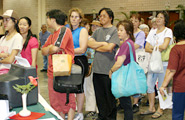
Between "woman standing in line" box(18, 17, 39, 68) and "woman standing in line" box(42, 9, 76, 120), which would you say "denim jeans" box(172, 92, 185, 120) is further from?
"woman standing in line" box(18, 17, 39, 68)

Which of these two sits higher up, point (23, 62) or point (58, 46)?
point (58, 46)

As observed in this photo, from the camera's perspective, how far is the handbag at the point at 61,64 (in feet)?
6.78

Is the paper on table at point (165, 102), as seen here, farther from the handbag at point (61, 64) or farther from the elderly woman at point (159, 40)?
the handbag at point (61, 64)

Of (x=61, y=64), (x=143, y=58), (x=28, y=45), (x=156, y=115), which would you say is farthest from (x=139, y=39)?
A: (x=61, y=64)

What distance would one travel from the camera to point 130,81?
8.86 ft

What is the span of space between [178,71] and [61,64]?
4.31 feet

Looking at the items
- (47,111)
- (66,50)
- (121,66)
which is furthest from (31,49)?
(47,111)

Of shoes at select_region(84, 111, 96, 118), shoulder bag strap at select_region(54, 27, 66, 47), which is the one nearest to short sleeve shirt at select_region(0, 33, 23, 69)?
shoulder bag strap at select_region(54, 27, 66, 47)

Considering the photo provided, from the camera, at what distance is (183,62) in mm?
2471

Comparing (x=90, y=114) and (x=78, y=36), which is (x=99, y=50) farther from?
(x=90, y=114)

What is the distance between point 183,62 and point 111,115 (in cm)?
127

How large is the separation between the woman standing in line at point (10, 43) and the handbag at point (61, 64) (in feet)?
2.73

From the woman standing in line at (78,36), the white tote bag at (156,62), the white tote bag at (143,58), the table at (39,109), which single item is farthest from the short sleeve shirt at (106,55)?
the table at (39,109)

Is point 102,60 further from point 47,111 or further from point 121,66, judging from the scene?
point 47,111
